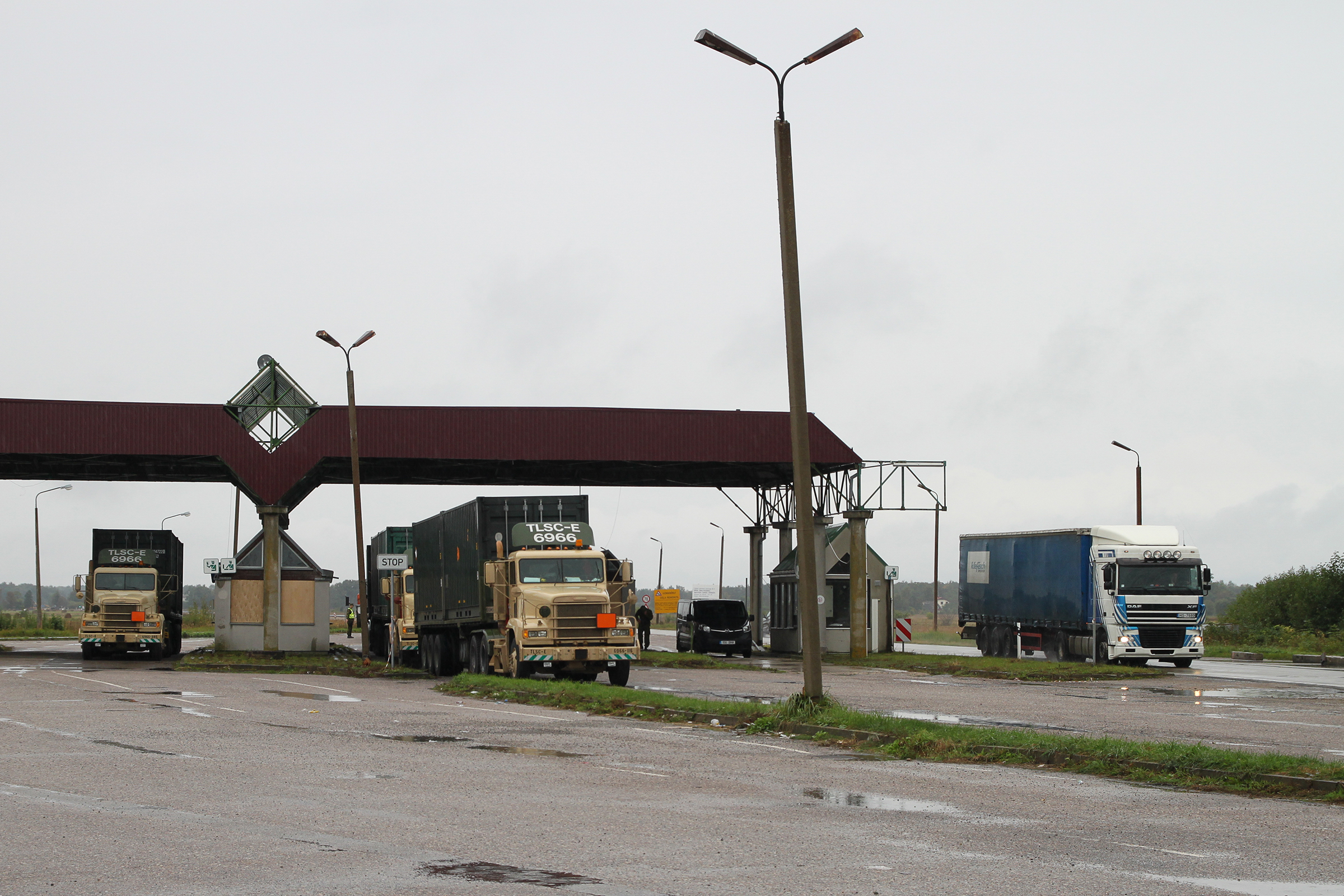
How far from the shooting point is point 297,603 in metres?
47.0

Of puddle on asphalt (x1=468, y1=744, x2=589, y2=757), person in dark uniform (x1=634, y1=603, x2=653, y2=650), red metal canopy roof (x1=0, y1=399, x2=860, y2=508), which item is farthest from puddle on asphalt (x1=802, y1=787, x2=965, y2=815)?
red metal canopy roof (x1=0, y1=399, x2=860, y2=508)

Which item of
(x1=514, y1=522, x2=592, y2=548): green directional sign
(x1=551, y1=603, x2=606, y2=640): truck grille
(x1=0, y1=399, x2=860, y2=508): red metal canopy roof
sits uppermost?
(x1=0, y1=399, x2=860, y2=508): red metal canopy roof

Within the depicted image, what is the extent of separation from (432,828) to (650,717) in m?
11.5

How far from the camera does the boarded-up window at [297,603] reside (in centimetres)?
4688

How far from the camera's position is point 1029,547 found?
43.2m

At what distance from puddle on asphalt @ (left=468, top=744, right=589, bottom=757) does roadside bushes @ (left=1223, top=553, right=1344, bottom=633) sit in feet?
159

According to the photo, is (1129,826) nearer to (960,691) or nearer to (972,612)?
(960,691)

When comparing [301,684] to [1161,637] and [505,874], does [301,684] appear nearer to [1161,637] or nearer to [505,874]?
[1161,637]

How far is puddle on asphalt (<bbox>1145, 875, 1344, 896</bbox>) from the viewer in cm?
823

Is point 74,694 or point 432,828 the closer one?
point 432,828

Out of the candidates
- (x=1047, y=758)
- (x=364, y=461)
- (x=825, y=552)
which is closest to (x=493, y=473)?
(x=364, y=461)

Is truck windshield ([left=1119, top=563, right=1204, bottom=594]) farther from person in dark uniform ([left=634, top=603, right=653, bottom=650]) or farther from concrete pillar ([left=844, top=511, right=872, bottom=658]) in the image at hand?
person in dark uniform ([left=634, top=603, right=653, bottom=650])

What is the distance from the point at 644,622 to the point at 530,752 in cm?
3271

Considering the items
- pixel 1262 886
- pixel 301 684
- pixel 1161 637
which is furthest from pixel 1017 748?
pixel 1161 637
